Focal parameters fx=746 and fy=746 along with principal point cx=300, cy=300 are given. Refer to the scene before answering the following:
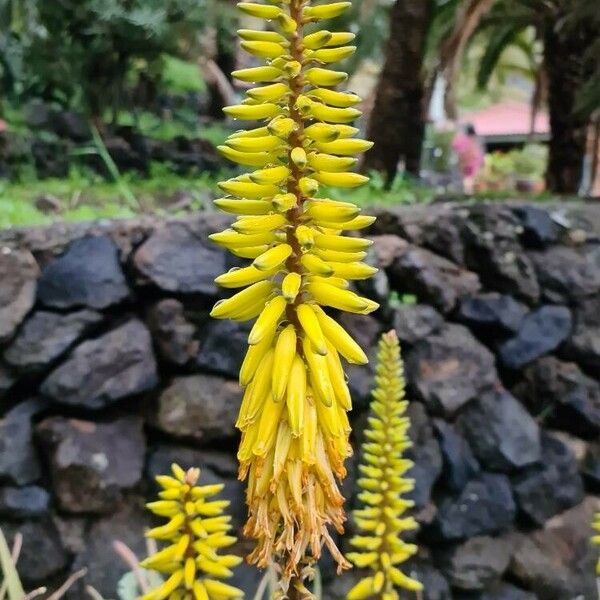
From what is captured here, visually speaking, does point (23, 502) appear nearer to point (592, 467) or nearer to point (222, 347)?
point (222, 347)

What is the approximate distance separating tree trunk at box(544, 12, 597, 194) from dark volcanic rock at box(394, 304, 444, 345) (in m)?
2.16

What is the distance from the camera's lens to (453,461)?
147 inches

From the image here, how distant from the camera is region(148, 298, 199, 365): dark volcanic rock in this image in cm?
332

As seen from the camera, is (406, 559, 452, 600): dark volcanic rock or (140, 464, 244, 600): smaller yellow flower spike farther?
(406, 559, 452, 600): dark volcanic rock

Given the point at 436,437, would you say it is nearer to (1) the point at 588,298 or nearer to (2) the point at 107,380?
(1) the point at 588,298

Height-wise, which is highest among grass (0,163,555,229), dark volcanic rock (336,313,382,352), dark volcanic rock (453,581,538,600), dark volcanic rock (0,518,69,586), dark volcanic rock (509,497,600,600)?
grass (0,163,555,229)

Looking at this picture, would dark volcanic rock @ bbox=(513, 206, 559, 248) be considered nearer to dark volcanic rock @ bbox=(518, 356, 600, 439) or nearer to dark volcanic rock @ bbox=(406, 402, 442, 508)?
dark volcanic rock @ bbox=(518, 356, 600, 439)

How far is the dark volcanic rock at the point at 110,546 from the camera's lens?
10.5 ft

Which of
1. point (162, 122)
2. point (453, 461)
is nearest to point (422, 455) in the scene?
point (453, 461)

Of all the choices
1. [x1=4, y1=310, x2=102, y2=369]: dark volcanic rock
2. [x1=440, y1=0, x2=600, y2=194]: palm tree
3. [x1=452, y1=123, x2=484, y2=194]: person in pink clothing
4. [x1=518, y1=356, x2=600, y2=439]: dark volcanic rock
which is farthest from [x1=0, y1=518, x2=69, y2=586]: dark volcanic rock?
[x1=452, y1=123, x2=484, y2=194]: person in pink clothing

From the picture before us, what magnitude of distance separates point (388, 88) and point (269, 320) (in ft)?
13.9

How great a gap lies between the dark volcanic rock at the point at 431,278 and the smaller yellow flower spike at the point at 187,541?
104 inches

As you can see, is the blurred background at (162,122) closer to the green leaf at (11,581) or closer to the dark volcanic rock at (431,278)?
the dark volcanic rock at (431,278)

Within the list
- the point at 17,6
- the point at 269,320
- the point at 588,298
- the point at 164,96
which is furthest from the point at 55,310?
the point at 164,96
